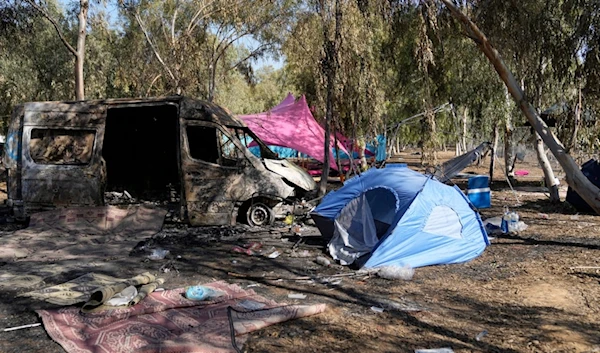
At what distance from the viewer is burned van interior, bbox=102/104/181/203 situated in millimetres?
11586

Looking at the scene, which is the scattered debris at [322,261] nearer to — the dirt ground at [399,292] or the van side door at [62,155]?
the dirt ground at [399,292]

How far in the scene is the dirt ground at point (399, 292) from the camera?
169 inches

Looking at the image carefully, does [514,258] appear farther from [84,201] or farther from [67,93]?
[67,93]

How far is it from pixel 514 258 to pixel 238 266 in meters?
4.17

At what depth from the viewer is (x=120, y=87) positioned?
76.3 ft

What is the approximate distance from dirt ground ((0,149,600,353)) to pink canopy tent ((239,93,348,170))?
371 inches

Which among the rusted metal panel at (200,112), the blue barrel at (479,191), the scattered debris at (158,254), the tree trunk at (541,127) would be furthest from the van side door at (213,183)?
the blue barrel at (479,191)

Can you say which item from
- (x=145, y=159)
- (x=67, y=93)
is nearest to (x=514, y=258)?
(x=145, y=159)

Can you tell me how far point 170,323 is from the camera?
14.8 ft

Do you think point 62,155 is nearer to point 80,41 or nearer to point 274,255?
point 274,255

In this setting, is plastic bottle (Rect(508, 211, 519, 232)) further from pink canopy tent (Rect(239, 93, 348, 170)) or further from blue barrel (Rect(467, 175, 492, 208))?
pink canopy tent (Rect(239, 93, 348, 170))

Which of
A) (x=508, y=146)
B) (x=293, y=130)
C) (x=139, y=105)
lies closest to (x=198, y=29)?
(x=293, y=130)

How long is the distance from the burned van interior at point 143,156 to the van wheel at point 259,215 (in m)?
3.00

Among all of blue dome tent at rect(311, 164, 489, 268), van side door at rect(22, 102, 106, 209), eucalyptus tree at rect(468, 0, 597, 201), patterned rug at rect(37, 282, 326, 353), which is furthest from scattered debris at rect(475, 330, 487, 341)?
van side door at rect(22, 102, 106, 209)
